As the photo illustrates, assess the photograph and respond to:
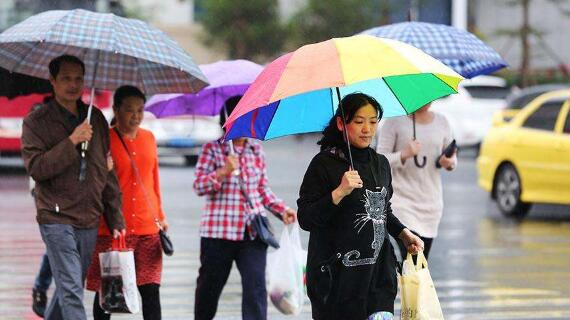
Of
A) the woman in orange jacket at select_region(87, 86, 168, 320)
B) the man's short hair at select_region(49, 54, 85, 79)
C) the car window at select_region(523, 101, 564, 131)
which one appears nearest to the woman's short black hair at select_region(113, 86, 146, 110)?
the woman in orange jacket at select_region(87, 86, 168, 320)

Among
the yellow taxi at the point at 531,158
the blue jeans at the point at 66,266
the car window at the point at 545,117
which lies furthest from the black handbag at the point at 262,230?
the car window at the point at 545,117

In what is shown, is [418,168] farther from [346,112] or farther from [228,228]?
[346,112]

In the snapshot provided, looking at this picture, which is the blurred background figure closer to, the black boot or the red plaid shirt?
the red plaid shirt

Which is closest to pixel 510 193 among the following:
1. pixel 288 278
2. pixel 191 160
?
pixel 288 278

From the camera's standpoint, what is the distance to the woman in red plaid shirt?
27.7 ft

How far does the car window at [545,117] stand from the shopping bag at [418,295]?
11751mm

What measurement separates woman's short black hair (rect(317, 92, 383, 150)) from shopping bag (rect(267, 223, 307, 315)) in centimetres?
223

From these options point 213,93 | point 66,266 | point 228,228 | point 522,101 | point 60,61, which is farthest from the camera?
point 522,101

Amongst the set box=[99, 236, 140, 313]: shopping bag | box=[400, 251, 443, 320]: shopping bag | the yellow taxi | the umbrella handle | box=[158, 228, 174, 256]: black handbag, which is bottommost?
the yellow taxi

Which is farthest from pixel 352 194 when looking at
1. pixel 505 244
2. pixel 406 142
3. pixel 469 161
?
pixel 469 161

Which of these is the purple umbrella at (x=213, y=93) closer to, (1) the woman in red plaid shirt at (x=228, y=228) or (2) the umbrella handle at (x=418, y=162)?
(1) the woman in red plaid shirt at (x=228, y=228)

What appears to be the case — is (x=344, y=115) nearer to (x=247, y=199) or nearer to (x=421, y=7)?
(x=247, y=199)

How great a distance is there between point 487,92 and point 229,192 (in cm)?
2567

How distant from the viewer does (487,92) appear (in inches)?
1323
